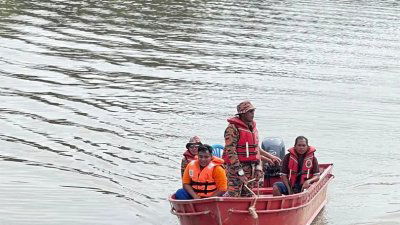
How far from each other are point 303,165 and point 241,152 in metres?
1.56

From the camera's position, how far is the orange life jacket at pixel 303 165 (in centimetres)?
1552

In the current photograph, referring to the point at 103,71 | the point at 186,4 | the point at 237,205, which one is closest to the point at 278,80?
the point at 103,71

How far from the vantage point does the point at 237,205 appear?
13.7m

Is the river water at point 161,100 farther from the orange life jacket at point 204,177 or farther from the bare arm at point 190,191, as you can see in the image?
the orange life jacket at point 204,177

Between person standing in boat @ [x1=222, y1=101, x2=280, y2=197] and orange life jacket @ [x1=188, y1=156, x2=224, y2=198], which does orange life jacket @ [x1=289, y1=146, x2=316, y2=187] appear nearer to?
person standing in boat @ [x1=222, y1=101, x2=280, y2=197]

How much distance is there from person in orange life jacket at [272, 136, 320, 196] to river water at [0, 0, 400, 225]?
2.23 metres

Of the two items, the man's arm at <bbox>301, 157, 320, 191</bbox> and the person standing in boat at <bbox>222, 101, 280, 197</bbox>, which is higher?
the person standing in boat at <bbox>222, 101, 280, 197</bbox>

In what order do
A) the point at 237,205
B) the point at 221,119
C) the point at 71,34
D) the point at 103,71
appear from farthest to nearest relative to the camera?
the point at 71,34
the point at 103,71
the point at 221,119
the point at 237,205

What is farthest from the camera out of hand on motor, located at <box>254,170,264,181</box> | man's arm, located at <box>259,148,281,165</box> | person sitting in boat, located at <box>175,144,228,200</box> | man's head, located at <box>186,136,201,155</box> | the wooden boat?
man's arm, located at <box>259,148,281,165</box>

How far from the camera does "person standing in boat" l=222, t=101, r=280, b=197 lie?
46.8 ft

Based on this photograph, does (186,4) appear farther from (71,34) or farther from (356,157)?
(356,157)

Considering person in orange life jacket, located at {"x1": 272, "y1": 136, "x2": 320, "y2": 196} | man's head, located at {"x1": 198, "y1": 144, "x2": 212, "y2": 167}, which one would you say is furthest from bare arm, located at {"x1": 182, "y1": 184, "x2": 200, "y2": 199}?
person in orange life jacket, located at {"x1": 272, "y1": 136, "x2": 320, "y2": 196}

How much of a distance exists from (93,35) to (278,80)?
36.7 ft

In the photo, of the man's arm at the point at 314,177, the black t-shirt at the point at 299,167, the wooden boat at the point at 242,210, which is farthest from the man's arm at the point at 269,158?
the wooden boat at the point at 242,210
